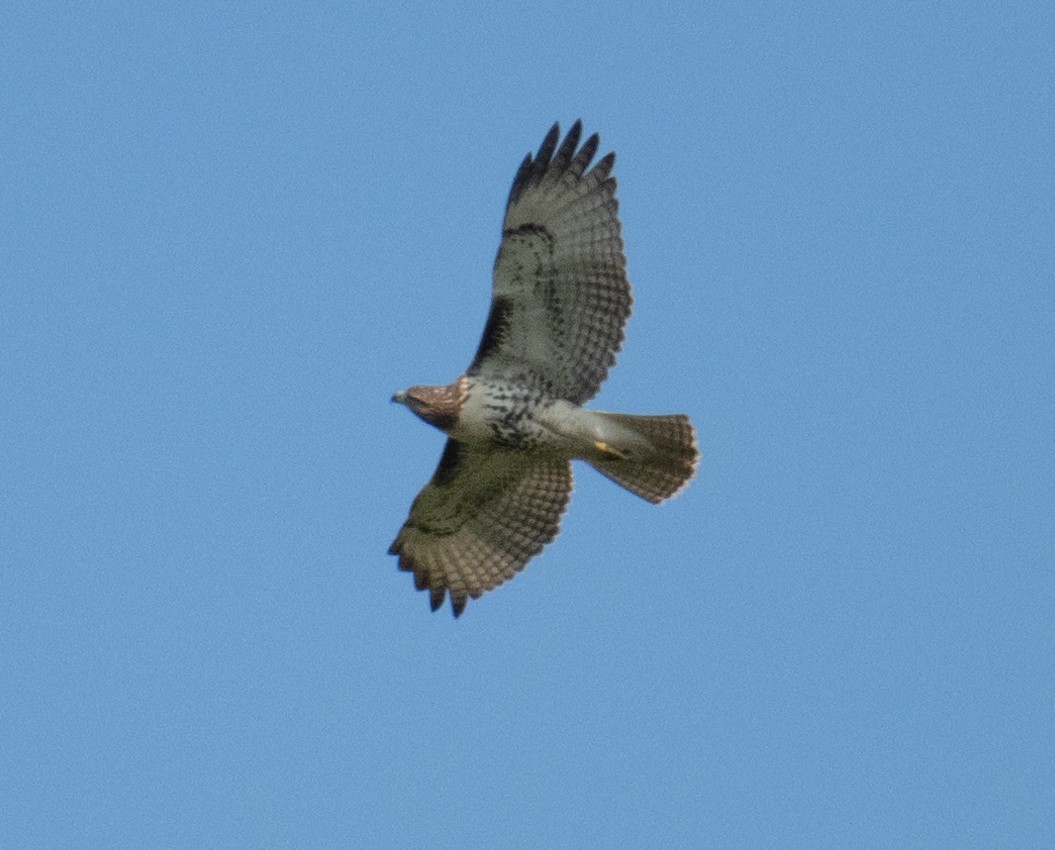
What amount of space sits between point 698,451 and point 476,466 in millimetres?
1602

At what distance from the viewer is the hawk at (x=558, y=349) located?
12922 millimetres

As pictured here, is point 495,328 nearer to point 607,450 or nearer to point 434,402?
point 434,402

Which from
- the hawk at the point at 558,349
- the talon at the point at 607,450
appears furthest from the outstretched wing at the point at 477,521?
the talon at the point at 607,450

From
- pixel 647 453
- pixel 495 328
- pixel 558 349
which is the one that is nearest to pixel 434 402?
pixel 495 328

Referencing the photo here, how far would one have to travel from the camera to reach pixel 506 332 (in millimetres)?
13109

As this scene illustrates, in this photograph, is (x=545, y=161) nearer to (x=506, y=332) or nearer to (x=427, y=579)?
(x=506, y=332)

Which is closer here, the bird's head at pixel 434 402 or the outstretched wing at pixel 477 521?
the bird's head at pixel 434 402

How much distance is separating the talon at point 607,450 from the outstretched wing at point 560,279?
0.30 m

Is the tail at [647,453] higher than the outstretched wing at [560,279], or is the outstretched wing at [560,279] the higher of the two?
the outstretched wing at [560,279]

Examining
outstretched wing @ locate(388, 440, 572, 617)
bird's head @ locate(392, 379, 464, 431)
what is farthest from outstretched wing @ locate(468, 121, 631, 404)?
outstretched wing @ locate(388, 440, 572, 617)

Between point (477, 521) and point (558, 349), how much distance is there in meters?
1.87

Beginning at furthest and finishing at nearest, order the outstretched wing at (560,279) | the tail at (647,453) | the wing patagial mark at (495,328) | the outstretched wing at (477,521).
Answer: the outstretched wing at (477,521) < the tail at (647,453) < the wing patagial mark at (495,328) < the outstretched wing at (560,279)

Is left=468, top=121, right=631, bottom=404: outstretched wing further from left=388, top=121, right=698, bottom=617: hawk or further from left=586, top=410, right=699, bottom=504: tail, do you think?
left=586, top=410, right=699, bottom=504: tail

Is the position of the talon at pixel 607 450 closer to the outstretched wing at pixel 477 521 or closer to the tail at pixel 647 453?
the tail at pixel 647 453
